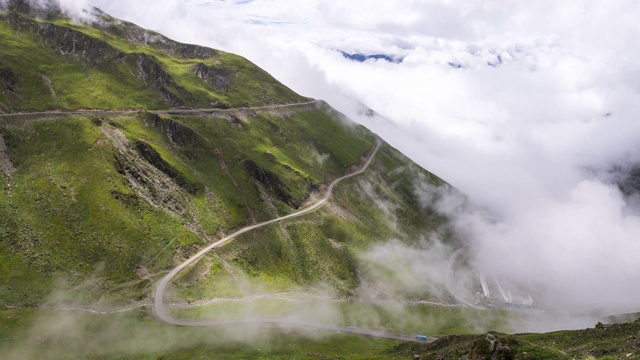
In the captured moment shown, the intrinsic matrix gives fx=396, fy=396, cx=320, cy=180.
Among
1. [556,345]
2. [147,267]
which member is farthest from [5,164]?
[556,345]

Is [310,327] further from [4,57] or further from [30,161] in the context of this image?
[4,57]

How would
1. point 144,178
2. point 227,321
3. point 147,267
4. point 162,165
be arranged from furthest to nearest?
point 162,165 → point 144,178 → point 147,267 → point 227,321

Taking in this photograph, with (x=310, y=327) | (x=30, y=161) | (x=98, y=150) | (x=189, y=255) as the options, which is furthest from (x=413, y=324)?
(x=30, y=161)

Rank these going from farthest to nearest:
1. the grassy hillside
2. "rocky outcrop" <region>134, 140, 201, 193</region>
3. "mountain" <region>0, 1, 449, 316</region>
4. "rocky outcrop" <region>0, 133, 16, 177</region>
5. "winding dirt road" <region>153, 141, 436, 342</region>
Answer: "rocky outcrop" <region>134, 140, 201, 193</region>
"rocky outcrop" <region>0, 133, 16, 177</region>
"mountain" <region>0, 1, 449, 316</region>
"winding dirt road" <region>153, 141, 436, 342</region>
the grassy hillside

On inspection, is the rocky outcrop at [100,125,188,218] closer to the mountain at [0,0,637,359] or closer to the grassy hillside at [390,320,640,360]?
the mountain at [0,0,637,359]

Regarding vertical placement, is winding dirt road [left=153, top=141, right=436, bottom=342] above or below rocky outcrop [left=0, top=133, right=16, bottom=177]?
below

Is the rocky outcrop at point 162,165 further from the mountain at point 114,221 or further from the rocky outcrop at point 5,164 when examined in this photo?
the rocky outcrop at point 5,164

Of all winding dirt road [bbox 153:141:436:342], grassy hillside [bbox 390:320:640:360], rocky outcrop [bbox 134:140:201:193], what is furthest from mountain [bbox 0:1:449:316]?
grassy hillside [bbox 390:320:640:360]

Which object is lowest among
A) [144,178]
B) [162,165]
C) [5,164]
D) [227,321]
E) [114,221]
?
[227,321]

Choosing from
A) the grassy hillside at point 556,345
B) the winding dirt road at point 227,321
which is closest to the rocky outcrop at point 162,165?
the winding dirt road at point 227,321

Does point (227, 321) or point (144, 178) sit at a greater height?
point (144, 178)

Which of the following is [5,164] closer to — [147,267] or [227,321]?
[147,267]

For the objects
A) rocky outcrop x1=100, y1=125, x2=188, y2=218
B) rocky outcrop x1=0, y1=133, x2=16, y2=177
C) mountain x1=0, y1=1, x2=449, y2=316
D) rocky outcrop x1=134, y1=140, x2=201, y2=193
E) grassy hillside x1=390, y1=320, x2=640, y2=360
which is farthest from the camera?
rocky outcrop x1=134, y1=140, x2=201, y2=193
